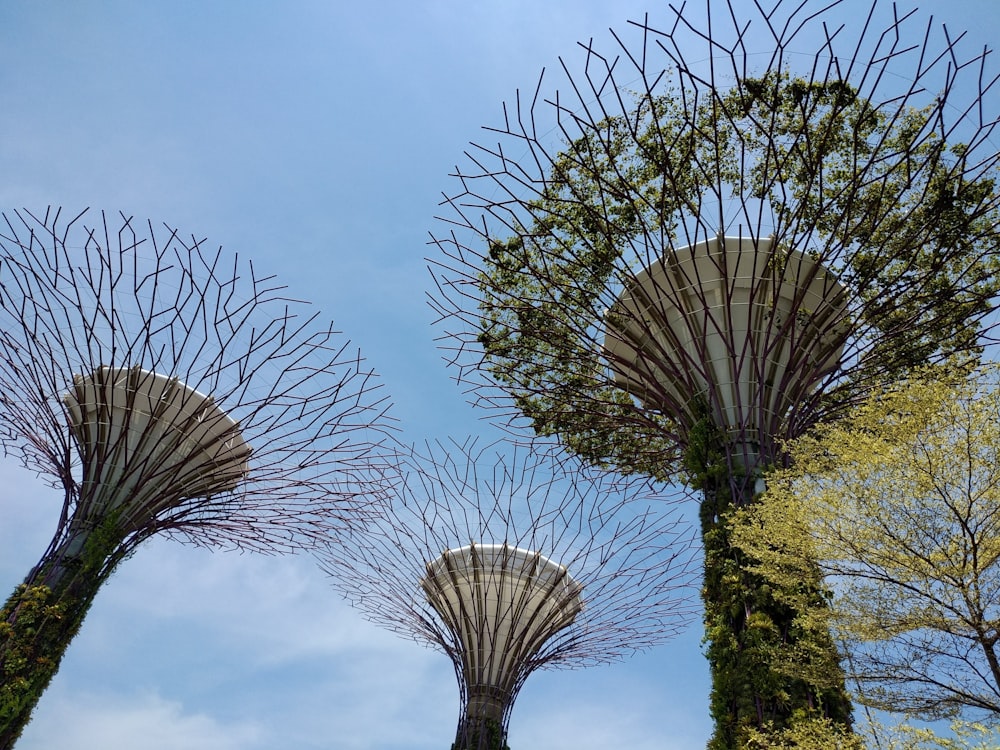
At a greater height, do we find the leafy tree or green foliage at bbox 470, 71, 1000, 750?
green foliage at bbox 470, 71, 1000, 750

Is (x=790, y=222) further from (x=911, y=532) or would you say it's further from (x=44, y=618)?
(x=44, y=618)

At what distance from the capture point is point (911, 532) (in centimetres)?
616

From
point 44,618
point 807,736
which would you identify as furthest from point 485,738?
point 807,736

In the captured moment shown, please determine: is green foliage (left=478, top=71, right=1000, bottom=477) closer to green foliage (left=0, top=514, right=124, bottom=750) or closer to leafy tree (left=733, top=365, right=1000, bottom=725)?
leafy tree (left=733, top=365, right=1000, bottom=725)

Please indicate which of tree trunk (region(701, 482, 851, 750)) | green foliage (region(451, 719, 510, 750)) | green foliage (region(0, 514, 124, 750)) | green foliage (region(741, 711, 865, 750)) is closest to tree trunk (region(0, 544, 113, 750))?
green foliage (region(0, 514, 124, 750))

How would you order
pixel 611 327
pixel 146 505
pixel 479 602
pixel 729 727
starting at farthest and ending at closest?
pixel 479 602 < pixel 146 505 < pixel 611 327 < pixel 729 727

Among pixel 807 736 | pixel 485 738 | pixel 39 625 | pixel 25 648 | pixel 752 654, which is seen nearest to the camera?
pixel 807 736

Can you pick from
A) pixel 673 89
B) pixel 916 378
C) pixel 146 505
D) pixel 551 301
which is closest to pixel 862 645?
pixel 916 378

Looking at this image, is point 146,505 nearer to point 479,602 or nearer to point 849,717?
point 479,602

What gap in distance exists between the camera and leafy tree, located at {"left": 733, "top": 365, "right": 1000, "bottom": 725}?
5957 millimetres

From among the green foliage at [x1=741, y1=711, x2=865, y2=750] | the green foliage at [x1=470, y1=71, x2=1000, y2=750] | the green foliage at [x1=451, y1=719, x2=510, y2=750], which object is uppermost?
the green foliage at [x1=470, y1=71, x2=1000, y2=750]

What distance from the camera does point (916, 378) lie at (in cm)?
698

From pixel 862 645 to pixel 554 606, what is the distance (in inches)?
375

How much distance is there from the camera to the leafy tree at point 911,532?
5957 millimetres
